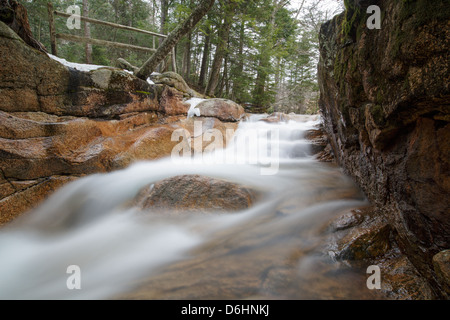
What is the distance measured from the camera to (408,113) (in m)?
1.70

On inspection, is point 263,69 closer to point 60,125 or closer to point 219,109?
point 219,109

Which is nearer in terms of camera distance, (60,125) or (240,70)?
(60,125)

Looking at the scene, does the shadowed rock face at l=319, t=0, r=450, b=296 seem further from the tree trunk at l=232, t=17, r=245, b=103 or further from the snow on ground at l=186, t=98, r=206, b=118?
the tree trunk at l=232, t=17, r=245, b=103

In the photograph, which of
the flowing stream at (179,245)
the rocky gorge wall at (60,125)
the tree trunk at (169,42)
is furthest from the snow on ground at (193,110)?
the flowing stream at (179,245)

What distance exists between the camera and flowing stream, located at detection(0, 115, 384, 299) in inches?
71.1

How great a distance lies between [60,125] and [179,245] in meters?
3.28

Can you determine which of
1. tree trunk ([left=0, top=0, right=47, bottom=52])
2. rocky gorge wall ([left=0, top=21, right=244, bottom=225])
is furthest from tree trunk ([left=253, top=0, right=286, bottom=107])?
tree trunk ([left=0, top=0, right=47, bottom=52])

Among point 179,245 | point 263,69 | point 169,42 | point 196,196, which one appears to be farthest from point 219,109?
point 179,245

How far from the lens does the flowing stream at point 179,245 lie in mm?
1805

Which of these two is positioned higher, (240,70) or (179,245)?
(240,70)

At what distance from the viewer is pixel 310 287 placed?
1.74 metres

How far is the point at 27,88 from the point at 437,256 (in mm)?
5816

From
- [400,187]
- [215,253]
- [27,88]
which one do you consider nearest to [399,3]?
[400,187]
